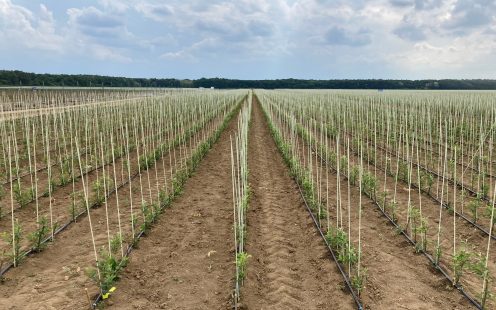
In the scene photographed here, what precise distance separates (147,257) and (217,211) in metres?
1.99

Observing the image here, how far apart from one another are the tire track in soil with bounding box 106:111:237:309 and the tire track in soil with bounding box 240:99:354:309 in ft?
1.03

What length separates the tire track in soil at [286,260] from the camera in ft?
13.3

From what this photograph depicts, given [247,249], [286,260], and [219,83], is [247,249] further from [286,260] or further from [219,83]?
[219,83]

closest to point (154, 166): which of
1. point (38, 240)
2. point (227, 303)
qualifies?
point (38, 240)

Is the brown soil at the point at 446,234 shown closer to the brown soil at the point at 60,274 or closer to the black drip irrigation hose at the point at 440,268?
the black drip irrigation hose at the point at 440,268

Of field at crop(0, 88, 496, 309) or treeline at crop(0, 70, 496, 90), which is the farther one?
treeline at crop(0, 70, 496, 90)

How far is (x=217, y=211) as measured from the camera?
678 centimetres

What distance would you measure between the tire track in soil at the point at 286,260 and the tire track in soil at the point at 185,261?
0.31 m

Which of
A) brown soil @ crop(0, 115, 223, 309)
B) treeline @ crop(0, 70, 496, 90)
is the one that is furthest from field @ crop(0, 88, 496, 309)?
treeline @ crop(0, 70, 496, 90)

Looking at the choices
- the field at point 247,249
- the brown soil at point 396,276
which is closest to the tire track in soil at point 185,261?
the field at point 247,249

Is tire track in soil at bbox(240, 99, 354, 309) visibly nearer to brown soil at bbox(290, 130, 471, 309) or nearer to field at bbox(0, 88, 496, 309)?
field at bbox(0, 88, 496, 309)

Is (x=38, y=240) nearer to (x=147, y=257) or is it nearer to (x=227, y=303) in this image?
(x=147, y=257)

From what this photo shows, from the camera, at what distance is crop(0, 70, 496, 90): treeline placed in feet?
186

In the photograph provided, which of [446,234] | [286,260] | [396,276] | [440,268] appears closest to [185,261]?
[286,260]
